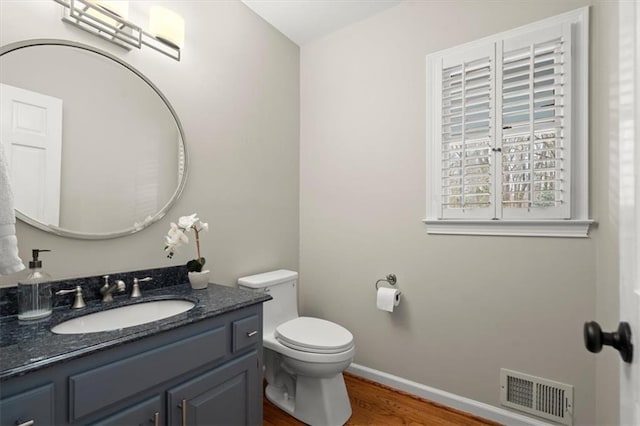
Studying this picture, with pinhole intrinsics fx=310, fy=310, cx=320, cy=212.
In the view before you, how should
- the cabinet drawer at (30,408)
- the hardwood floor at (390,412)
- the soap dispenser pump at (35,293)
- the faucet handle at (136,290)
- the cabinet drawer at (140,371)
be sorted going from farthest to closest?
Answer: the hardwood floor at (390,412) → the faucet handle at (136,290) → the soap dispenser pump at (35,293) → the cabinet drawer at (140,371) → the cabinet drawer at (30,408)

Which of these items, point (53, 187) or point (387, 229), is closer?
point (53, 187)

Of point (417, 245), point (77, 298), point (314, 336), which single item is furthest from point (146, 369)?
point (417, 245)

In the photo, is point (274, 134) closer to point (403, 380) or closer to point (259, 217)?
point (259, 217)

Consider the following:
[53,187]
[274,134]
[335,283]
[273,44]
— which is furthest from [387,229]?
[53,187]

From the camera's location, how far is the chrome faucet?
4.43ft

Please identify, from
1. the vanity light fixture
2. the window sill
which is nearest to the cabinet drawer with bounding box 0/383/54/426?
the vanity light fixture

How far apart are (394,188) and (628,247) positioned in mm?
1681

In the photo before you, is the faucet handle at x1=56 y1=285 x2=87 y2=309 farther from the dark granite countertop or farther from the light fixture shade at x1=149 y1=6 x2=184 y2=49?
the light fixture shade at x1=149 y1=6 x2=184 y2=49

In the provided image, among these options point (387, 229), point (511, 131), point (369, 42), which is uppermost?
point (369, 42)

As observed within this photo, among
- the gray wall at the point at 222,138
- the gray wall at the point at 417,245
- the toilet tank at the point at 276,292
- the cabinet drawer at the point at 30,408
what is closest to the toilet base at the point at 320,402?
the toilet tank at the point at 276,292

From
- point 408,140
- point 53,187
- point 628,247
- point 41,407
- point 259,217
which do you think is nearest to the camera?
point 628,247

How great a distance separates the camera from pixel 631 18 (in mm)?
485

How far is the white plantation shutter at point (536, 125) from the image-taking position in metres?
1.60

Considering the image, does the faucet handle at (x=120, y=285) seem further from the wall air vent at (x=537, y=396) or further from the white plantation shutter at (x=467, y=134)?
the wall air vent at (x=537, y=396)
